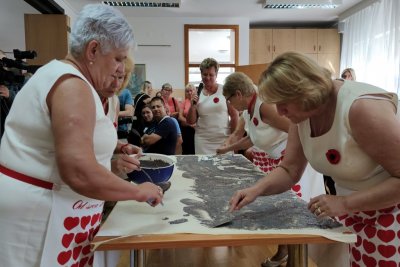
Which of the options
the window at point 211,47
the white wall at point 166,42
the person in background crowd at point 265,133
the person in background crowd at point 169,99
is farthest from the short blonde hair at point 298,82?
the white wall at point 166,42

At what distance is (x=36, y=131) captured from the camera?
0.83 meters

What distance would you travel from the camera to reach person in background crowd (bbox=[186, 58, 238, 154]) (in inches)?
120

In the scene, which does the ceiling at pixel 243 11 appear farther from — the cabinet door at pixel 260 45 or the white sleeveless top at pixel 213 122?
the white sleeveless top at pixel 213 122

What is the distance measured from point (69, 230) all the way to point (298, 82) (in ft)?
2.43

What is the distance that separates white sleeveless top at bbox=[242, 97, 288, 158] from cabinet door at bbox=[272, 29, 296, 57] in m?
4.68

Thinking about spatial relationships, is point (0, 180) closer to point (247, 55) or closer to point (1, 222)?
point (1, 222)

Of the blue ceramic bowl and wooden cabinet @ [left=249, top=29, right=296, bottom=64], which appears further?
wooden cabinet @ [left=249, top=29, right=296, bottom=64]

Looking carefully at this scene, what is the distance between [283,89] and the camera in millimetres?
1024

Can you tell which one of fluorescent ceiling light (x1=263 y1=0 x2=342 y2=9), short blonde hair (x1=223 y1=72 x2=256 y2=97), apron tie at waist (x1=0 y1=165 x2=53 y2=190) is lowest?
apron tie at waist (x1=0 y1=165 x2=53 y2=190)

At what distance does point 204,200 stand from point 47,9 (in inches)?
176

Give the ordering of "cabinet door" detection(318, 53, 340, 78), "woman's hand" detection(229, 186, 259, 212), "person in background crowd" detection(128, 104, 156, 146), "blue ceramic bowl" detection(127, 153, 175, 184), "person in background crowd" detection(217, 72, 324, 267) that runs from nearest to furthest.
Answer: "woman's hand" detection(229, 186, 259, 212) < "blue ceramic bowl" detection(127, 153, 175, 184) < "person in background crowd" detection(217, 72, 324, 267) < "person in background crowd" detection(128, 104, 156, 146) < "cabinet door" detection(318, 53, 340, 78)

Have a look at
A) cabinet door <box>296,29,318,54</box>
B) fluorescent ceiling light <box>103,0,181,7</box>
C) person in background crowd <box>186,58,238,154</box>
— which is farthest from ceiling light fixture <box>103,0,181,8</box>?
cabinet door <box>296,29,318,54</box>

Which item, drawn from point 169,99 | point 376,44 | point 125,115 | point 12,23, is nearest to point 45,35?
point 12,23

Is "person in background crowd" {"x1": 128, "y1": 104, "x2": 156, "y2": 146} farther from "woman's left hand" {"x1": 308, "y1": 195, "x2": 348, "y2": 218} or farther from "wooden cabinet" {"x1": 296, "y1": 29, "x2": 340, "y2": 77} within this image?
"wooden cabinet" {"x1": 296, "y1": 29, "x2": 340, "y2": 77}
